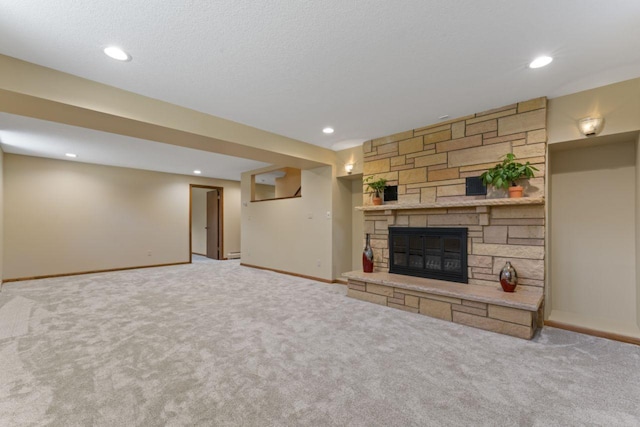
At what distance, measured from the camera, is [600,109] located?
2836mm

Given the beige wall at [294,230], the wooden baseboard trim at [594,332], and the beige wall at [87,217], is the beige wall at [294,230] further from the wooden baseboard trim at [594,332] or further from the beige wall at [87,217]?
the wooden baseboard trim at [594,332]

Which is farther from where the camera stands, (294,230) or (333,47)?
(294,230)

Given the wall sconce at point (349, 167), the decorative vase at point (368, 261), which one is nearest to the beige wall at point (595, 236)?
the decorative vase at point (368, 261)

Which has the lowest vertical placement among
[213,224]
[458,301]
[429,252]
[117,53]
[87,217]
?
[458,301]

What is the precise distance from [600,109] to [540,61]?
1.09 m

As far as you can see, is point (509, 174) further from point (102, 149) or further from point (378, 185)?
point (102, 149)

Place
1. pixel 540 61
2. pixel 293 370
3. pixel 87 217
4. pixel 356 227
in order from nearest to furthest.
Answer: pixel 293 370
pixel 540 61
pixel 356 227
pixel 87 217

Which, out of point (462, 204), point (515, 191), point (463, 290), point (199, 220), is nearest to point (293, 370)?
point (463, 290)

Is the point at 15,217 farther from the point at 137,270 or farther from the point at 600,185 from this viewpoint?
the point at 600,185

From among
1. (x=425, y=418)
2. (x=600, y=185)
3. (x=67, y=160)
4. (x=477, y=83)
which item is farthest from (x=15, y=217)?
(x=600, y=185)

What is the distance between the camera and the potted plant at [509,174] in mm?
3079

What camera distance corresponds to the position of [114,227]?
6.54 m

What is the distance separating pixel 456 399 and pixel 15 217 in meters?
7.69

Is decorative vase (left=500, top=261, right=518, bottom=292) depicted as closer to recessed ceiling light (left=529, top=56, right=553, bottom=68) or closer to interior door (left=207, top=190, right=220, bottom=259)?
recessed ceiling light (left=529, top=56, right=553, bottom=68)
